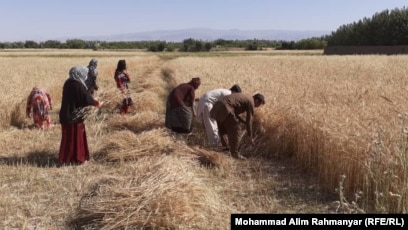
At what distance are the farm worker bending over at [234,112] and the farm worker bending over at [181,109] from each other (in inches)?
46.4

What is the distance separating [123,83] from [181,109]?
3.87 meters

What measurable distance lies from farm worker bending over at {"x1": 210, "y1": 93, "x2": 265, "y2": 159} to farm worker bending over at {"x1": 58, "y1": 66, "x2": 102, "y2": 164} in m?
2.15

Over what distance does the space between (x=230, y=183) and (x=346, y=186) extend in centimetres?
157

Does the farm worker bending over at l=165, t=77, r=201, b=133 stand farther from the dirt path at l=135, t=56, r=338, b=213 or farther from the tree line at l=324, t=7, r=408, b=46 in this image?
the tree line at l=324, t=7, r=408, b=46

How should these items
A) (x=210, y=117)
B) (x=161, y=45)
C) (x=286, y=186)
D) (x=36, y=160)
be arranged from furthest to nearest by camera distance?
1. (x=161, y=45)
2. (x=210, y=117)
3. (x=36, y=160)
4. (x=286, y=186)

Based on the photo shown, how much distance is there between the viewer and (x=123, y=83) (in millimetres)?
11992

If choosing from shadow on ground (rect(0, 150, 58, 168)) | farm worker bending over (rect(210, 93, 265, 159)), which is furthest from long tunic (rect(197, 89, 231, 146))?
shadow on ground (rect(0, 150, 58, 168))

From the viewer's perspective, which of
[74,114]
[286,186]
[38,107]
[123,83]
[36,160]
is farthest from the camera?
[123,83]

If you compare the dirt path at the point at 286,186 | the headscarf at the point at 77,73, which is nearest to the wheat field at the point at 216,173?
the dirt path at the point at 286,186

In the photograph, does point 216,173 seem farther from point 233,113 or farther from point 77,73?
point 77,73

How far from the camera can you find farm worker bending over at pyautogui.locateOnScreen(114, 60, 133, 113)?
1152cm

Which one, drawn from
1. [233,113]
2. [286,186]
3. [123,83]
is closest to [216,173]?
[286,186]

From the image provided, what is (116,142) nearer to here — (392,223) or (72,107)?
(72,107)

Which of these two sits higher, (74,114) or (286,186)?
(74,114)
